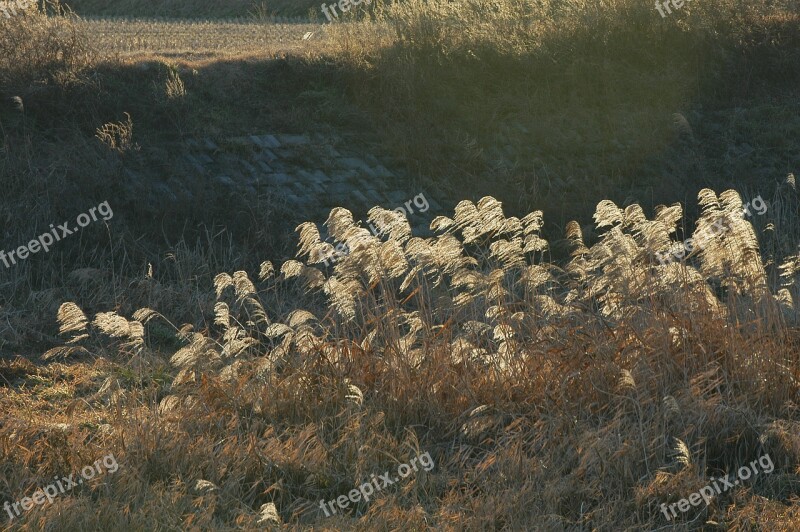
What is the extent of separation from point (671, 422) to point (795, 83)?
13.2 metres

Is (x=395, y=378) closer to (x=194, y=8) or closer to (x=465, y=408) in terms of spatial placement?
(x=465, y=408)

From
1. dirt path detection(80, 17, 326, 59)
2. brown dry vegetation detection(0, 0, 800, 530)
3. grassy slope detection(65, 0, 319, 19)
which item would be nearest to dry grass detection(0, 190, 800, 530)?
brown dry vegetation detection(0, 0, 800, 530)

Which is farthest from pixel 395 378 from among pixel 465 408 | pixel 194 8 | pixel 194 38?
pixel 194 8

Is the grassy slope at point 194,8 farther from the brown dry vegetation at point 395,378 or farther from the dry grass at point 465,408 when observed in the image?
the dry grass at point 465,408

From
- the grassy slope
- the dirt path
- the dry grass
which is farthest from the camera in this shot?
the grassy slope

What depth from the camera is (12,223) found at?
34.6 feet

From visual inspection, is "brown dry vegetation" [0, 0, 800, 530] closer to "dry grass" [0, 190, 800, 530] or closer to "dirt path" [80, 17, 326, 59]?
"dry grass" [0, 190, 800, 530]

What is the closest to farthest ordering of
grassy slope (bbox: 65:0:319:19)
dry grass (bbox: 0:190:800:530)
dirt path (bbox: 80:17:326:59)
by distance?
dry grass (bbox: 0:190:800:530), dirt path (bbox: 80:17:326:59), grassy slope (bbox: 65:0:319:19)

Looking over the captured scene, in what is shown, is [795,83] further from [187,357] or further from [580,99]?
[187,357]

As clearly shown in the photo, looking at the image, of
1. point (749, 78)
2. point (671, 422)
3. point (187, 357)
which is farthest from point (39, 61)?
point (749, 78)

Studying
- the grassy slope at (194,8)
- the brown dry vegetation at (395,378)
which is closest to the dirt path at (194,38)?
the brown dry vegetation at (395,378)

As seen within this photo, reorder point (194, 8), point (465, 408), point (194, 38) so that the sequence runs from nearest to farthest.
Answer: point (465, 408)
point (194, 38)
point (194, 8)

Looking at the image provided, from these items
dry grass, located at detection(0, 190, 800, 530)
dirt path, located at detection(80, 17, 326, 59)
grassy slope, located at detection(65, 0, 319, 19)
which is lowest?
dry grass, located at detection(0, 190, 800, 530)

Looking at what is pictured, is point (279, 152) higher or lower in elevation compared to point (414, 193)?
higher
